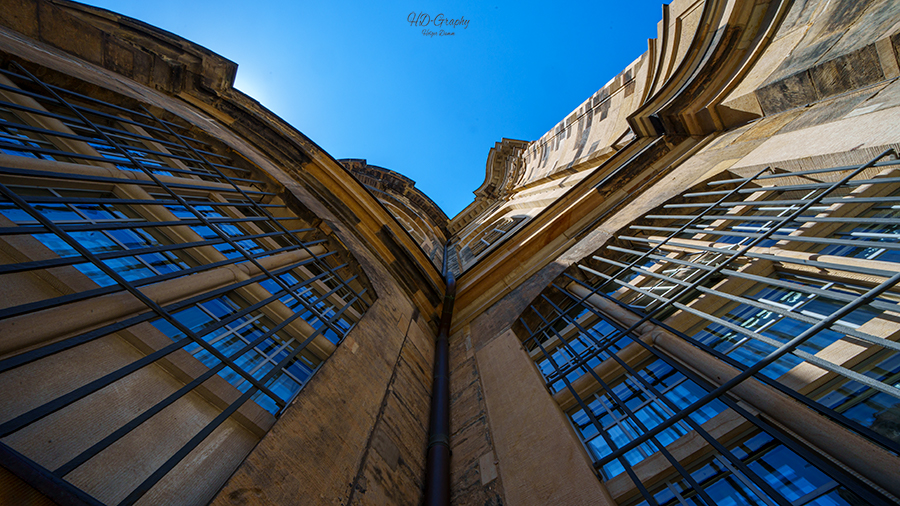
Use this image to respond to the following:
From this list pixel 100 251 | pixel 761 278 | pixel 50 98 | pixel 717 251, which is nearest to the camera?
pixel 761 278

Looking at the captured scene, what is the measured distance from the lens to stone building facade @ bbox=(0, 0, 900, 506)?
78.0 inches

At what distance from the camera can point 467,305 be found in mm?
6840

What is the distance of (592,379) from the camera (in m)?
3.51

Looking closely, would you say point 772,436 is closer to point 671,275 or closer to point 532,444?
point 532,444

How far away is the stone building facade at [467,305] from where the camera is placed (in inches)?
78.0

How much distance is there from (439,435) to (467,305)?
3274 millimetres

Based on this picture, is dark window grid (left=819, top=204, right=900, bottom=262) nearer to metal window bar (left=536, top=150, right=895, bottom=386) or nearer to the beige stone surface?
metal window bar (left=536, top=150, right=895, bottom=386)

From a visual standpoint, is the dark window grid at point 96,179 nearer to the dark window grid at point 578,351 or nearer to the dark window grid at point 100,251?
the dark window grid at point 100,251

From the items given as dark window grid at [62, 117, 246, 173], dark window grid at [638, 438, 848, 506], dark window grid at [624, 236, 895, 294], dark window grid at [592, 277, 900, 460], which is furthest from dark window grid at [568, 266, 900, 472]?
dark window grid at [62, 117, 246, 173]

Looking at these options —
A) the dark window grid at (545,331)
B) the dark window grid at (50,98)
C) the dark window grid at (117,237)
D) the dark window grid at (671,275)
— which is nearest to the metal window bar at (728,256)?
the dark window grid at (671,275)

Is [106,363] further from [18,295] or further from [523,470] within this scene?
[523,470]

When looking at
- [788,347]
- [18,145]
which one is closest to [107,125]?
[18,145]

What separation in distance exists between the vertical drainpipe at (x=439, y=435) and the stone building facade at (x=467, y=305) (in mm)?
133

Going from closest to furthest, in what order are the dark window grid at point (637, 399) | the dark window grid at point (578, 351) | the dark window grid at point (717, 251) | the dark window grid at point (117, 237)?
the dark window grid at point (717, 251), the dark window grid at point (637, 399), the dark window grid at point (117, 237), the dark window grid at point (578, 351)
